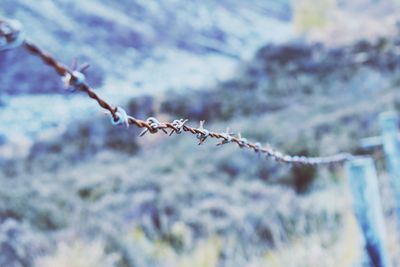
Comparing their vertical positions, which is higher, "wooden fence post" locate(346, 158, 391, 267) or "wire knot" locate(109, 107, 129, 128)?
"wire knot" locate(109, 107, 129, 128)

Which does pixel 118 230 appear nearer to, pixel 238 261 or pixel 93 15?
pixel 238 261

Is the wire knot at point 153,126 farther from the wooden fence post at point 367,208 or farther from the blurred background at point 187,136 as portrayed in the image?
the blurred background at point 187,136

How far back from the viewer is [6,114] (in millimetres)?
13859

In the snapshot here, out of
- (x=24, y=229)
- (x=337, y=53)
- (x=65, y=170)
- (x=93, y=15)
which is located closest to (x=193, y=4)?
(x=93, y=15)

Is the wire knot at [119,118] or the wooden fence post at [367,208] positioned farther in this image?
the wooden fence post at [367,208]

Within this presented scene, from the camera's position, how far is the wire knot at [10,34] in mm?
485

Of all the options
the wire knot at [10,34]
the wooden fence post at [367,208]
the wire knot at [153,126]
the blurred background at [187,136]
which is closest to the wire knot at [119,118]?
the wire knot at [153,126]

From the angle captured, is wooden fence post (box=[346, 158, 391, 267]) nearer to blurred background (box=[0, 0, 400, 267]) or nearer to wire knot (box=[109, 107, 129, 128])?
blurred background (box=[0, 0, 400, 267])

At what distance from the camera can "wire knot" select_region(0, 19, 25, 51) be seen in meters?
0.48

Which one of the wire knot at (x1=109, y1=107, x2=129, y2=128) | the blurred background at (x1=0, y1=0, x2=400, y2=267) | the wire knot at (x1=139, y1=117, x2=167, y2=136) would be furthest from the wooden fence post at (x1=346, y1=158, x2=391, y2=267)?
the wire knot at (x1=109, y1=107, x2=129, y2=128)

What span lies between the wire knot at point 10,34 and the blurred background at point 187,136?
1.94 m

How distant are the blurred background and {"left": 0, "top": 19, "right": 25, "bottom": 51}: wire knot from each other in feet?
6.37

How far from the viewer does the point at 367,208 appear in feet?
6.16

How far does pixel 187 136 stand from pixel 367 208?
753 centimetres
